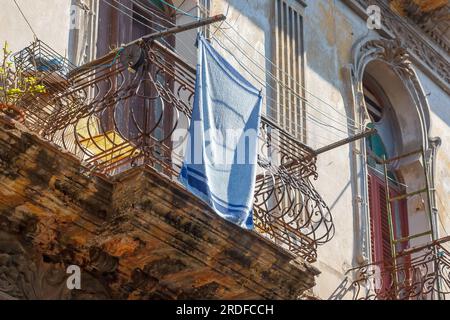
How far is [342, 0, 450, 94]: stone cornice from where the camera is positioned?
1742cm

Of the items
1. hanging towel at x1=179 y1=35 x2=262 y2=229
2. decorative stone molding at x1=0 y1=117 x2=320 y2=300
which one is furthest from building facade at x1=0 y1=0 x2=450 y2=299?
hanging towel at x1=179 y1=35 x2=262 y2=229

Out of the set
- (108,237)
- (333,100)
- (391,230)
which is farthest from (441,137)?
(108,237)

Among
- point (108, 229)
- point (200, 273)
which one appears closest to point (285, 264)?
point (200, 273)

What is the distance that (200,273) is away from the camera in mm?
11516

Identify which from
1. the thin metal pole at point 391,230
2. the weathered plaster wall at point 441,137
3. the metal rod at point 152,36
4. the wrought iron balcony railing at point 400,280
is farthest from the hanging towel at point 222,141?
the weathered plaster wall at point 441,137

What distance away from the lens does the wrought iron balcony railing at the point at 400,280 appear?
1446cm

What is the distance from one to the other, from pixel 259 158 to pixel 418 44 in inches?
238

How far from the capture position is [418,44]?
59.2 ft

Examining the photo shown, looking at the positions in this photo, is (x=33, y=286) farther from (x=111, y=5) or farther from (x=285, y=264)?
(x=111, y=5)

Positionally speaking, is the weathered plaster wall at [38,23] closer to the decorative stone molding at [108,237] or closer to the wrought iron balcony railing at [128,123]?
the wrought iron balcony railing at [128,123]

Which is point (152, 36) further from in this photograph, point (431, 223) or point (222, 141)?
point (431, 223)

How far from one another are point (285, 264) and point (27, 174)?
235 centimetres

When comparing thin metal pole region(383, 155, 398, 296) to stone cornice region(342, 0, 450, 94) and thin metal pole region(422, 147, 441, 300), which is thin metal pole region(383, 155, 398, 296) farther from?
stone cornice region(342, 0, 450, 94)

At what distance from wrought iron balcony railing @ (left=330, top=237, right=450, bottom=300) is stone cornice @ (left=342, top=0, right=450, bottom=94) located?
9.86ft
